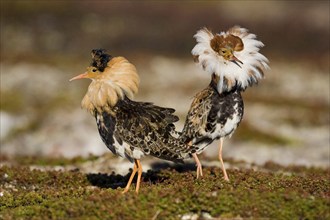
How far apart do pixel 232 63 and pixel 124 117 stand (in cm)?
337

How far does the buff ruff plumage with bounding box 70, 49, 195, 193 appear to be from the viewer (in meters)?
15.4

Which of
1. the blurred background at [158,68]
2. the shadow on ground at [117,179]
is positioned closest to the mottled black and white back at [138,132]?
the shadow on ground at [117,179]

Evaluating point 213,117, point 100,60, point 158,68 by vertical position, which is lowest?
point 213,117

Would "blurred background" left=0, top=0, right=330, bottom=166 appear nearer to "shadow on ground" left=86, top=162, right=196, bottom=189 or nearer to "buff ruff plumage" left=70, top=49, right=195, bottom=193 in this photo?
"shadow on ground" left=86, top=162, right=196, bottom=189

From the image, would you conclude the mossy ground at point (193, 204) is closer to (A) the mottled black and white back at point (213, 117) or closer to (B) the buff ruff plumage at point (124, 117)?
(B) the buff ruff plumage at point (124, 117)

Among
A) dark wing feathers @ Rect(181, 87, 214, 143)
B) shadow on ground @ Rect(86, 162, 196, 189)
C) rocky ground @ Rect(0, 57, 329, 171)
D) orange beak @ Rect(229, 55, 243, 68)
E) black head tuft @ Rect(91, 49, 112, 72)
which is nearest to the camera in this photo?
black head tuft @ Rect(91, 49, 112, 72)

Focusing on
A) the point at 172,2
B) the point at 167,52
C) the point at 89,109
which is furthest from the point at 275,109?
the point at 172,2

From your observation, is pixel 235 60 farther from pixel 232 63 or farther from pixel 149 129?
pixel 149 129

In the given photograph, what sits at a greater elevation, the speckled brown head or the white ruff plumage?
the white ruff plumage

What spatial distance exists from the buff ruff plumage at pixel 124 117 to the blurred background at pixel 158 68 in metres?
9.92

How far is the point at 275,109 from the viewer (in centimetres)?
4225

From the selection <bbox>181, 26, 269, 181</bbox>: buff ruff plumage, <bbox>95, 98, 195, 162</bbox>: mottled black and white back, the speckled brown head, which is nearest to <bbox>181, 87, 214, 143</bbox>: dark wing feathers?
<bbox>181, 26, 269, 181</bbox>: buff ruff plumage

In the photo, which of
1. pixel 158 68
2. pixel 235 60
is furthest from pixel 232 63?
pixel 158 68

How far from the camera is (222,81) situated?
1689 centimetres
